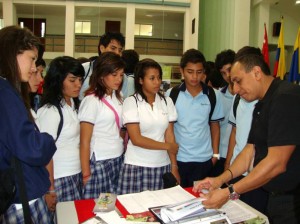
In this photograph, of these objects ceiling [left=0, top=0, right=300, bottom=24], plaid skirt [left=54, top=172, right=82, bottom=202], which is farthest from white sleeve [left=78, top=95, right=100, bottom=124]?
ceiling [left=0, top=0, right=300, bottom=24]

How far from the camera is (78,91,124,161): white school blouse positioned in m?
2.26

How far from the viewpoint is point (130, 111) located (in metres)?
2.34

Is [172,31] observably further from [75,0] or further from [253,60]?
[253,60]

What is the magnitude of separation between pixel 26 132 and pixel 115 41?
191 centimetres

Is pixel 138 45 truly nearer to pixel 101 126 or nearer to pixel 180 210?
pixel 101 126

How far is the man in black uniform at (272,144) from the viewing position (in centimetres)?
146

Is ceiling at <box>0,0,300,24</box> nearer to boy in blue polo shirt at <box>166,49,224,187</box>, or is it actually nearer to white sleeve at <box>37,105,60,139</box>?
boy in blue polo shirt at <box>166,49,224,187</box>

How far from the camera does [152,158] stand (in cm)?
234

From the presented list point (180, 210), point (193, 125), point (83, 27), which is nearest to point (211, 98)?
point (193, 125)

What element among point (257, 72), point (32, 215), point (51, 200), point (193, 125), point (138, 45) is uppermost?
point (138, 45)

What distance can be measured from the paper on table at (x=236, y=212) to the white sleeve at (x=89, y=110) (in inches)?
43.7

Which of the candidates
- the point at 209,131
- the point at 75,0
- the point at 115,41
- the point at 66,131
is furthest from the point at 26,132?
the point at 75,0

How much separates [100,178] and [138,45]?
602 cm

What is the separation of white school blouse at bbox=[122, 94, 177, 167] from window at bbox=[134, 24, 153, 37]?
5799 mm
